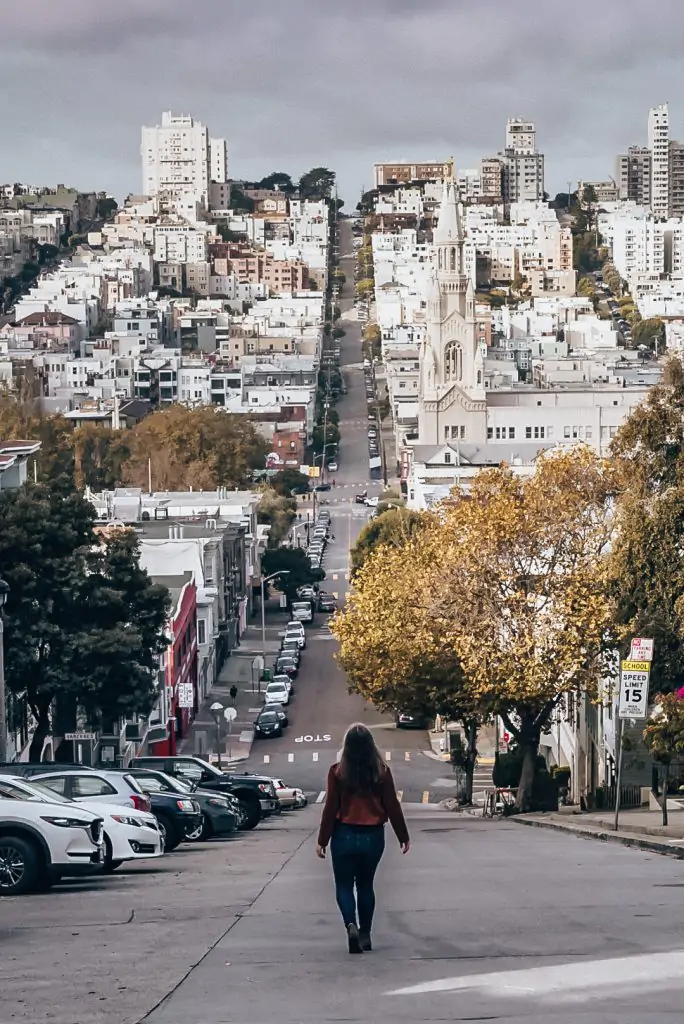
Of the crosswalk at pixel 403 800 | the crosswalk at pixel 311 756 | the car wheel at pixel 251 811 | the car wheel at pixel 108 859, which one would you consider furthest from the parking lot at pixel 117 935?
the crosswalk at pixel 311 756

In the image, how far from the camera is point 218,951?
14.6 metres

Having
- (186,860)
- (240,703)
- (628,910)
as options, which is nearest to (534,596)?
(186,860)

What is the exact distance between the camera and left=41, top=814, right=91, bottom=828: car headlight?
64.8 ft

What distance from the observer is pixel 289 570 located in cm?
11369

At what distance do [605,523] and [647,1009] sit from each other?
108 feet

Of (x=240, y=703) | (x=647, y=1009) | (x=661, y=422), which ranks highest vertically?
(x=661, y=422)

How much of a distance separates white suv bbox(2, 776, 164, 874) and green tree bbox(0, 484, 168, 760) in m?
23.5

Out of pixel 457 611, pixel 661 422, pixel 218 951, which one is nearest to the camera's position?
pixel 218 951

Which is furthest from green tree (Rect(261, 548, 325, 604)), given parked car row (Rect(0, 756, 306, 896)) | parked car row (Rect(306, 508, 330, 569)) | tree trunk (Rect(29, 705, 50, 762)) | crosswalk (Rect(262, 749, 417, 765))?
parked car row (Rect(0, 756, 306, 896))

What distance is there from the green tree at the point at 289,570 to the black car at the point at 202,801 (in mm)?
79757

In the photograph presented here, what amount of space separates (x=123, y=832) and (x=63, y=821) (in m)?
2.77

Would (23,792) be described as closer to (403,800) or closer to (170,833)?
(170,833)

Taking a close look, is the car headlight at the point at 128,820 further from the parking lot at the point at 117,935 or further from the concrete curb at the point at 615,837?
the concrete curb at the point at 615,837

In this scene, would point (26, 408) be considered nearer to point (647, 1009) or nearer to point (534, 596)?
point (534, 596)
